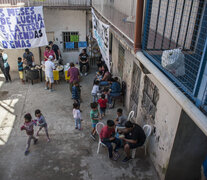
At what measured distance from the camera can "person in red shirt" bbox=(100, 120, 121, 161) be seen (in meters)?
6.00

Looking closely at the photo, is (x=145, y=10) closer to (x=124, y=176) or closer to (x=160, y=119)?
(x=160, y=119)

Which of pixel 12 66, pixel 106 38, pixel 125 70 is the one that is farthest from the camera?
pixel 12 66

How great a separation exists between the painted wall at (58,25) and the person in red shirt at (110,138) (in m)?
8.37

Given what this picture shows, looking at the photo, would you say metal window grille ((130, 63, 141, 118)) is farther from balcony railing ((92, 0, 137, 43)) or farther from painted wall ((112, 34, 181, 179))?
balcony railing ((92, 0, 137, 43))

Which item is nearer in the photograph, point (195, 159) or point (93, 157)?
point (195, 159)

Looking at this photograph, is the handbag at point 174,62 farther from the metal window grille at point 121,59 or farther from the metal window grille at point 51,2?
the metal window grille at point 51,2

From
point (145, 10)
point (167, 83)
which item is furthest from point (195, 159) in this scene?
point (145, 10)

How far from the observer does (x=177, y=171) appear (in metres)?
5.50

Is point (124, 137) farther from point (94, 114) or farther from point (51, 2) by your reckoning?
point (51, 2)

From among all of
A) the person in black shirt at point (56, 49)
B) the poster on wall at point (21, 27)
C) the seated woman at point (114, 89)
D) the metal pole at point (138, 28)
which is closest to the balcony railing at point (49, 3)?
the poster on wall at point (21, 27)

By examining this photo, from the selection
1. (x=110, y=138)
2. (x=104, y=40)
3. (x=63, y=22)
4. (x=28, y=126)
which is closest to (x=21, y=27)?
(x=63, y=22)

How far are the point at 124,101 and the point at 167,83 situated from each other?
6.13 m

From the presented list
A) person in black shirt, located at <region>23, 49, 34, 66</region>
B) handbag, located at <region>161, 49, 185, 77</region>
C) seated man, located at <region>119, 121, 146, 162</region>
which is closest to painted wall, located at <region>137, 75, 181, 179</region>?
seated man, located at <region>119, 121, 146, 162</region>

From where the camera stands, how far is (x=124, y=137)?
20.4 ft
